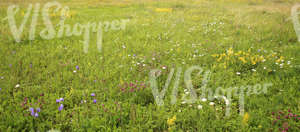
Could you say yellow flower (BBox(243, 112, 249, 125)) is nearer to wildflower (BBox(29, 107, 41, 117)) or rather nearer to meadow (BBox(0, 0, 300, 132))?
meadow (BBox(0, 0, 300, 132))

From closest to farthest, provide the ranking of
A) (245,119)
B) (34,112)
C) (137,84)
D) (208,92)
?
1. (245,119)
2. (34,112)
3. (208,92)
4. (137,84)

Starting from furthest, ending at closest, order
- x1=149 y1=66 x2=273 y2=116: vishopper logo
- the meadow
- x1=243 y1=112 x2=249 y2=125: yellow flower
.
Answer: x1=149 y1=66 x2=273 y2=116: vishopper logo < the meadow < x1=243 y1=112 x2=249 y2=125: yellow flower

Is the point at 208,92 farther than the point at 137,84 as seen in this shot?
No

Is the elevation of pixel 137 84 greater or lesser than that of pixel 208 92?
greater

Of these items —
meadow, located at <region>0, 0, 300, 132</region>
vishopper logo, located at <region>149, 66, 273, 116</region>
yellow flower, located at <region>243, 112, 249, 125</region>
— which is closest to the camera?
yellow flower, located at <region>243, 112, 249, 125</region>

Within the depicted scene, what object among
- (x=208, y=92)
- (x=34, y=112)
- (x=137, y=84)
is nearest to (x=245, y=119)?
(x=208, y=92)

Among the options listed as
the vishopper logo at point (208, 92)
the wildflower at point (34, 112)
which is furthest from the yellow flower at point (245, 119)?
the wildflower at point (34, 112)

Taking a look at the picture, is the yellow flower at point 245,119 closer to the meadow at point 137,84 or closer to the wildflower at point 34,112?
the meadow at point 137,84

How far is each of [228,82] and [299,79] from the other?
1.42 metres

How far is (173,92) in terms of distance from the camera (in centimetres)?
386

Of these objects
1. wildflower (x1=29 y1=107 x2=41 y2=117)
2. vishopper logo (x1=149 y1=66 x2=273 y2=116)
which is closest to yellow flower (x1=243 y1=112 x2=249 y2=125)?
vishopper logo (x1=149 y1=66 x2=273 y2=116)

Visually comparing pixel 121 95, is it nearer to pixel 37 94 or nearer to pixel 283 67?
pixel 37 94

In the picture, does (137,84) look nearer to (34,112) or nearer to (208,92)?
(208,92)

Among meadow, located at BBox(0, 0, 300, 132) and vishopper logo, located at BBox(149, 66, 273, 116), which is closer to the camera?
meadow, located at BBox(0, 0, 300, 132)
